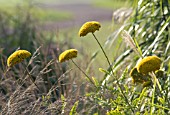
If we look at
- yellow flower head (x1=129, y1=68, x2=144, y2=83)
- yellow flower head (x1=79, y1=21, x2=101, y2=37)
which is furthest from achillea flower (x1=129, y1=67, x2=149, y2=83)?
yellow flower head (x1=79, y1=21, x2=101, y2=37)

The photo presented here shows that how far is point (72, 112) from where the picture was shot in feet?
10.8

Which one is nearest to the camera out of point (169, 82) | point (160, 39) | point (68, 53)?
point (68, 53)

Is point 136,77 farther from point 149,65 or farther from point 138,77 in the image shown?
point 149,65

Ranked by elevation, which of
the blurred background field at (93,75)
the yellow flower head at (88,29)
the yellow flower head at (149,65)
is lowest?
the blurred background field at (93,75)

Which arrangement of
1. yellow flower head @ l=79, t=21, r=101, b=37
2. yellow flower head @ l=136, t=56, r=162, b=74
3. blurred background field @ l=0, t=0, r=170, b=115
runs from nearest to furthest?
1. yellow flower head @ l=136, t=56, r=162, b=74
2. yellow flower head @ l=79, t=21, r=101, b=37
3. blurred background field @ l=0, t=0, r=170, b=115

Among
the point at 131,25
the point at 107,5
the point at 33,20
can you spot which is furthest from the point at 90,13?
the point at 131,25

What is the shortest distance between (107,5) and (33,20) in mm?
21515

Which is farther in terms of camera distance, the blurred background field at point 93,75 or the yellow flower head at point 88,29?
the blurred background field at point 93,75

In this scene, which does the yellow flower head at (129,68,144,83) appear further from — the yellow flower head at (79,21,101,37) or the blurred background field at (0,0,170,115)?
the yellow flower head at (79,21,101,37)

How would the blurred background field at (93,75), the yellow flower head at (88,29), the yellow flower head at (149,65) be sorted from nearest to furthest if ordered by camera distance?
the yellow flower head at (149,65), the yellow flower head at (88,29), the blurred background field at (93,75)

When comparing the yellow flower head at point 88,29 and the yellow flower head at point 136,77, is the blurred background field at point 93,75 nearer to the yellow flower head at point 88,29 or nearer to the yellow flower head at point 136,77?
the yellow flower head at point 136,77

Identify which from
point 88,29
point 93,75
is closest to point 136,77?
point 88,29

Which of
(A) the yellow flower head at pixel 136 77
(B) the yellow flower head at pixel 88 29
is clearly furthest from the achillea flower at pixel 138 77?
(B) the yellow flower head at pixel 88 29

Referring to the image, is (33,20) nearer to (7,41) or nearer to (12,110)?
(7,41)
